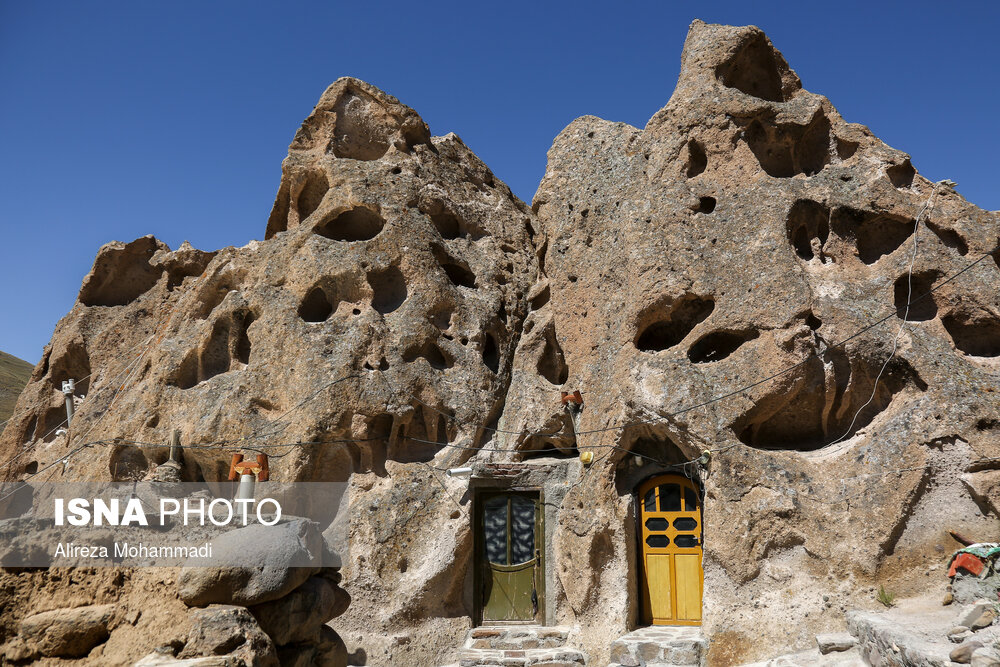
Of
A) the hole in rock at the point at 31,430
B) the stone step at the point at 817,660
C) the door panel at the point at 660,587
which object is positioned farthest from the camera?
the hole in rock at the point at 31,430

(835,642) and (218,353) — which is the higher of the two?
(218,353)

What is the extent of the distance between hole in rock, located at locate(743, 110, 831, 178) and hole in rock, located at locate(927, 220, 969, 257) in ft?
6.80

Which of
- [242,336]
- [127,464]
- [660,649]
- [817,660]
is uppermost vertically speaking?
[242,336]

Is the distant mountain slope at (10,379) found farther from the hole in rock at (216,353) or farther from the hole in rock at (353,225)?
the hole in rock at (353,225)

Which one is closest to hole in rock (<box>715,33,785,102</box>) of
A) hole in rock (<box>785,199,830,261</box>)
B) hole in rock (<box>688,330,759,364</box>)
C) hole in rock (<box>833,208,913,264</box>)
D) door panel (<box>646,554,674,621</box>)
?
hole in rock (<box>785,199,830,261</box>)

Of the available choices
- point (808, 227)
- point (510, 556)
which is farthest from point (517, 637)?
point (808, 227)

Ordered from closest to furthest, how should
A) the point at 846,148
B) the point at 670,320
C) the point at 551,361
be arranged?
the point at 670,320, the point at 846,148, the point at 551,361

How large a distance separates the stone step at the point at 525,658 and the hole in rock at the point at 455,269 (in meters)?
6.83

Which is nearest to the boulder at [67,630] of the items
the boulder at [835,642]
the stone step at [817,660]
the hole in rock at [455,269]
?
the stone step at [817,660]

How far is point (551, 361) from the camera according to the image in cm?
1415

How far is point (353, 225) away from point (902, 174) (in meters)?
9.78

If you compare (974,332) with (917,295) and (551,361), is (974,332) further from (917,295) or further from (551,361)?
(551,361)

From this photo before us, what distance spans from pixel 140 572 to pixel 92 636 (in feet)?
1.91

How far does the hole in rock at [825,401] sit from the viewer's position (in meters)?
10.6
